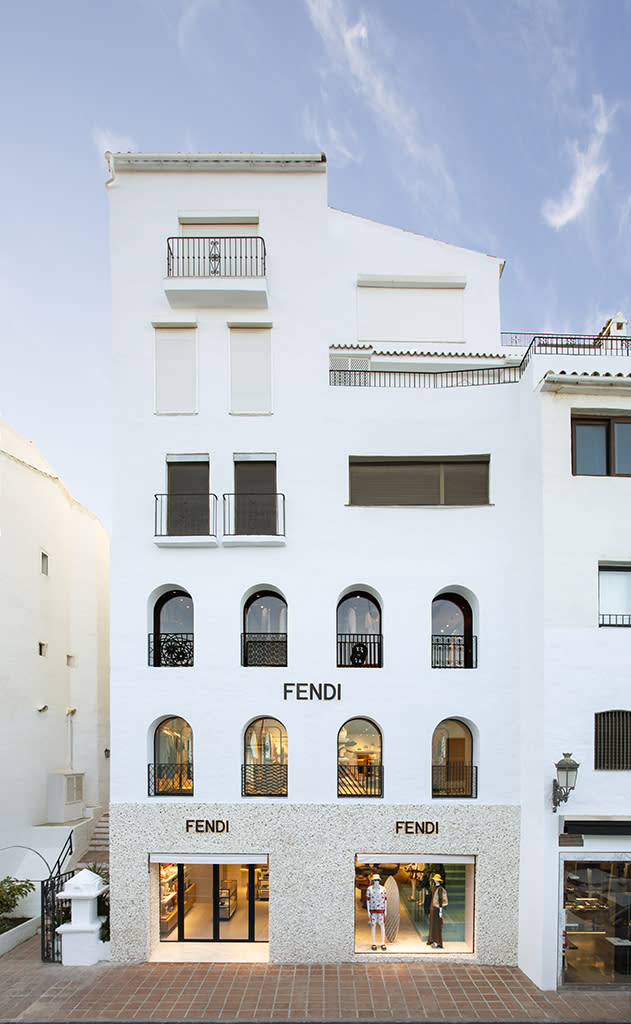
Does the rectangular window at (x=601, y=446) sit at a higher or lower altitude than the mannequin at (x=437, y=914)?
higher

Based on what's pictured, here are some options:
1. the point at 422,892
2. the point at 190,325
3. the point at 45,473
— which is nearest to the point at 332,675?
Result: the point at 422,892

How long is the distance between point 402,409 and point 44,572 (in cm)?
1296

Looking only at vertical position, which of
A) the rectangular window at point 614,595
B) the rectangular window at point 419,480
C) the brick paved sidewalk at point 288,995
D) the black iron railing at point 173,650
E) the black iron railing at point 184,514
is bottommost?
the brick paved sidewalk at point 288,995

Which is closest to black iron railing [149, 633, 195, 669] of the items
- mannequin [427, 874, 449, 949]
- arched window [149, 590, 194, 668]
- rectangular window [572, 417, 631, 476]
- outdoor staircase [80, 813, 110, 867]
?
arched window [149, 590, 194, 668]

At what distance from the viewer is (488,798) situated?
46.3 ft

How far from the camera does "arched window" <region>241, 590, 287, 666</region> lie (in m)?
14.7

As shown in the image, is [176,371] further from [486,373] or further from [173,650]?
[486,373]

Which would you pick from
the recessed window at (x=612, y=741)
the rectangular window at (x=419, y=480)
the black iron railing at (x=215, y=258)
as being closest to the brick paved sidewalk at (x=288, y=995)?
the recessed window at (x=612, y=741)

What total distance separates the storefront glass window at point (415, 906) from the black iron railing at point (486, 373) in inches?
431

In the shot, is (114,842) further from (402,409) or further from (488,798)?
(402,409)

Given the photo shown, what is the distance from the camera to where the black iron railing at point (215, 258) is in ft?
50.1

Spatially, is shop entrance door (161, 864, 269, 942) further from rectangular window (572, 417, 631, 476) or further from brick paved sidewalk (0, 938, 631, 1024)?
rectangular window (572, 417, 631, 476)

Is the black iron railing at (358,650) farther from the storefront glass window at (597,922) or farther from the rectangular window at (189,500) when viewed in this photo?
the storefront glass window at (597,922)

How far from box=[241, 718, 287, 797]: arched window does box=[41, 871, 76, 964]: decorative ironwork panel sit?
4.97 meters
